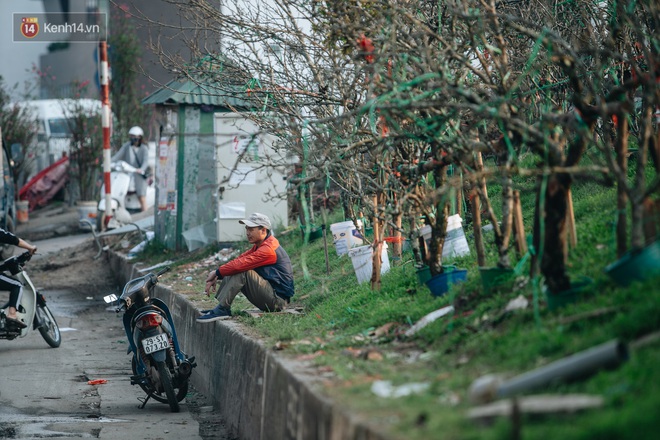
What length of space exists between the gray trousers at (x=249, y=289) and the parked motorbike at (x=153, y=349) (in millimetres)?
701

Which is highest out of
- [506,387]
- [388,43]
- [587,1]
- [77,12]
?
[77,12]

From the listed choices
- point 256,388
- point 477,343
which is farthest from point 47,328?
point 477,343

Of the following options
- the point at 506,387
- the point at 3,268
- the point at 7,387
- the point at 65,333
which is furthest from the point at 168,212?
the point at 506,387

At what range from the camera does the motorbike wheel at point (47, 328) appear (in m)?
11.5

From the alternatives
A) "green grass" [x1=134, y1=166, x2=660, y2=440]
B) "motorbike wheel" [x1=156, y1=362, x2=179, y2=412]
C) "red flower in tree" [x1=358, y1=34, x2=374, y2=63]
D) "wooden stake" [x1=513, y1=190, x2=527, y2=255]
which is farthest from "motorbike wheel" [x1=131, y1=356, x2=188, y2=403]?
"red flower in tree" [x1=358, y1=34, x2=374, y2=63]

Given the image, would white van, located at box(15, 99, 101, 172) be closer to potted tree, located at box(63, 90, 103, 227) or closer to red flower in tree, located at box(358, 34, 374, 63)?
potted tree, located at box(63, 90, 103, 227)

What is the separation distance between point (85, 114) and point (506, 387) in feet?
77.6

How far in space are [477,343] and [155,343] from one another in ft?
13.2

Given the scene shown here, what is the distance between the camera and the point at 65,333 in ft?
42.9

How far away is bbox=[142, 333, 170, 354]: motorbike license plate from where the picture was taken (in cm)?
857

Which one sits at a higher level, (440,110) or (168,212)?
(440,110)

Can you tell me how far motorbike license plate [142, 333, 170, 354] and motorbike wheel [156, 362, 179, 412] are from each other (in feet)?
0.48

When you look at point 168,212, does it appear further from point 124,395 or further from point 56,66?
point 56,66

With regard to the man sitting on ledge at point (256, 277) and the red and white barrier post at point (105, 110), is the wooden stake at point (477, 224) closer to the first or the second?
the man sitting on ledge at point (256, 277)
